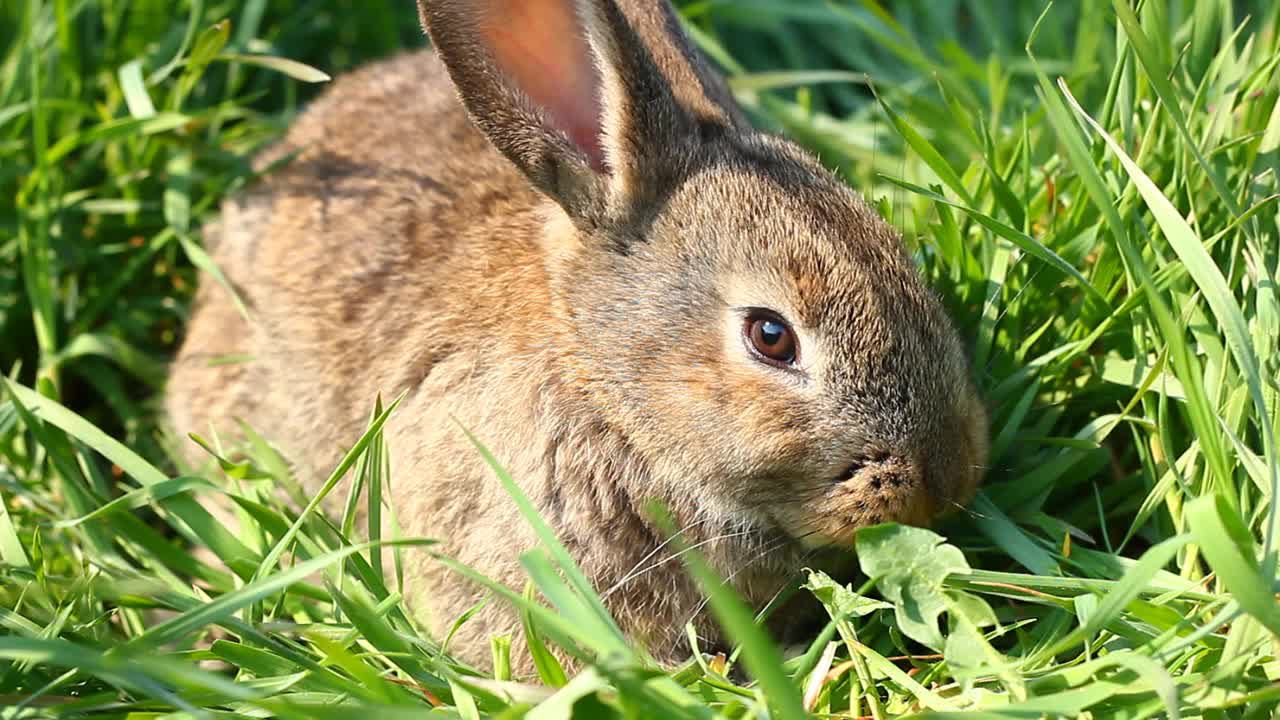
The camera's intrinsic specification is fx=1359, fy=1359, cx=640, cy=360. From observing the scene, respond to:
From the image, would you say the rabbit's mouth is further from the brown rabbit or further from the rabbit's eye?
the rabbit's eye

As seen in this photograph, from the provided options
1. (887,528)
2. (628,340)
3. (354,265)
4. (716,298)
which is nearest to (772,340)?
(716,298)

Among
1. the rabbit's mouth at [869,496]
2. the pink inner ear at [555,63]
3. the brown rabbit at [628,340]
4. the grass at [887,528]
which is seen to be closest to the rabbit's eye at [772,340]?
the brown rabbit at [628,340]

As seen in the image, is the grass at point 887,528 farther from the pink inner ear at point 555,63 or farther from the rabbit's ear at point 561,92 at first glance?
the pink inner ear at point 555,63

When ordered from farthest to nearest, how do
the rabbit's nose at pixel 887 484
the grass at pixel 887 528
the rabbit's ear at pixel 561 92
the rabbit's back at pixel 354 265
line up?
1. the rabbit's back at pixel 354 265
2. the rabbit's ear at pixel 561 92
3. the rabbit's nose at pixel 887 484
4. the grass at pixel 887 528

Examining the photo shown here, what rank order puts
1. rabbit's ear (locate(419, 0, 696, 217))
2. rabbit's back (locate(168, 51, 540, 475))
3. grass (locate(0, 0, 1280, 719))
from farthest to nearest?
1. rabbit's back (locate(168, 51, 540, 475))
2. rabbit's ear (locate(419, 0, 696, 217))
3. grass (locate(0, 0, 1280, 719))

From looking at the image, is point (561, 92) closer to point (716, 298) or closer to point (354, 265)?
point (716, 298)

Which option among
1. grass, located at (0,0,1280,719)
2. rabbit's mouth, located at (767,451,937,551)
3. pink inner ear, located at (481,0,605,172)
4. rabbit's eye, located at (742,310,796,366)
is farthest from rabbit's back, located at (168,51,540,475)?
rabbit's mouth, located at (767,451,937,551)

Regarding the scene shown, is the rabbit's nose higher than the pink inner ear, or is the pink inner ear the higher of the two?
the pink inner ear
